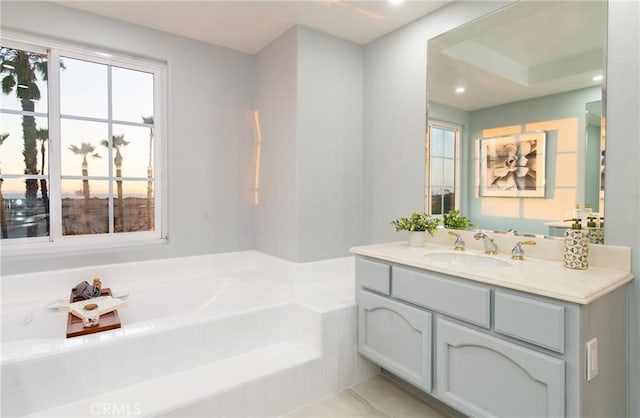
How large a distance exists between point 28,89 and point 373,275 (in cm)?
268

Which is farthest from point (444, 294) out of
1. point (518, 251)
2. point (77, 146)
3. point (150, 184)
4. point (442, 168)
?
point (77, 146)

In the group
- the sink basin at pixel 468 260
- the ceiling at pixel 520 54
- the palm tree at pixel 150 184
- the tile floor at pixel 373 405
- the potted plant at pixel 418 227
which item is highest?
the ceiling at pixel 520 54

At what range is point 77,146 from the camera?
265cm

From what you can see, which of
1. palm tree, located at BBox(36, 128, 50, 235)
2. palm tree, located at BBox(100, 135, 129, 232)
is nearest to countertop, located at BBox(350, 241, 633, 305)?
palm tree, located at BBox(100, 135, 129, 232)

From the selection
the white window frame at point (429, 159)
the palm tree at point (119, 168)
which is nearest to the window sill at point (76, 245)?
the palm tree at point (119, 168)

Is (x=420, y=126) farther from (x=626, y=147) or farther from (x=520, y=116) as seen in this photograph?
(x=626, y=147)

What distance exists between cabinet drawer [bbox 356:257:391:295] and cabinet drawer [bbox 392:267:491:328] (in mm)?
59

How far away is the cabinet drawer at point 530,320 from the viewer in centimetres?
130

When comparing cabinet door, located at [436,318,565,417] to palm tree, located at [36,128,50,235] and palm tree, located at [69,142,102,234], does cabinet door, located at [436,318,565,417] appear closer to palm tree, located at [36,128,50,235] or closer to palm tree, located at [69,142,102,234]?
palm tree, located at [69,142,102,234]

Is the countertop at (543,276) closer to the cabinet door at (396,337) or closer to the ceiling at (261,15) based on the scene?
the cabinet door at (396,337)

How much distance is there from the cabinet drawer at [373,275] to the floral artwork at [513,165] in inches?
31.4

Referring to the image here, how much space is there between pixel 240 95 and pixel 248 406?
2531 millimetres

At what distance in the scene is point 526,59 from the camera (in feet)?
6.35

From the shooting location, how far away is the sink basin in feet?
6.35
